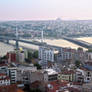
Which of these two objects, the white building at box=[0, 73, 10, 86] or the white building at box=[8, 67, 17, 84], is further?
the white building at box=[8, 67, 17, 84]

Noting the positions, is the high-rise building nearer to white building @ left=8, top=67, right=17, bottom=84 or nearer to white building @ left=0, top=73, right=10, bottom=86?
white building @ left=8, top=67, right=17, bottom=84

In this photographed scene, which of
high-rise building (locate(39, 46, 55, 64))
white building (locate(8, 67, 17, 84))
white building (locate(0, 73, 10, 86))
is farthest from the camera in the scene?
high-rise building (locate(39, 46, 55, 64))

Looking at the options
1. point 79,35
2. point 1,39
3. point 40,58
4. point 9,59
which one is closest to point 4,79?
point 9,59

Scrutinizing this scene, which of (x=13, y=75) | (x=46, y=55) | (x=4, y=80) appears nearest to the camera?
(x=4, y=80)

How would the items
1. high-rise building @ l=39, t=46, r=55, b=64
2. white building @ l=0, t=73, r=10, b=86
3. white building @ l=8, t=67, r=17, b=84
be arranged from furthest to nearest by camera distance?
high-rise building @ l=39, t=46, r=55, b=64 → white building @ l=8, t=67, r=17, b=84 → white building @ l=0, t=73, r=10, b=86

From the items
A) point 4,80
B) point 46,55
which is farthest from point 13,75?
point 46,55

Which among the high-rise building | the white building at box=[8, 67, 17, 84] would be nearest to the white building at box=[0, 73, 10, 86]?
the white building at box=[8, 67, 17, 84]

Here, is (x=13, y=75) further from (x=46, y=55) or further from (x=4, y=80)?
(x=46, y=55)

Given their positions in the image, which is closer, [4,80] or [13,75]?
[4,80]

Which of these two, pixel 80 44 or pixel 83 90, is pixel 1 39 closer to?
pixel 80 44

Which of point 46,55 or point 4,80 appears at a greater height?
point 4,80

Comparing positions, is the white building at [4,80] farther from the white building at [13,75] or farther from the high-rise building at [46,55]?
the high-rise building at [46,55]
